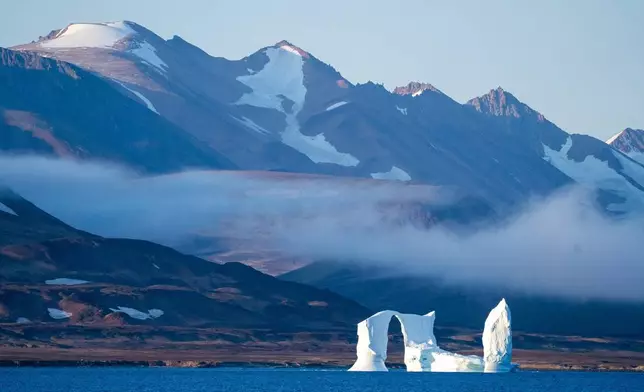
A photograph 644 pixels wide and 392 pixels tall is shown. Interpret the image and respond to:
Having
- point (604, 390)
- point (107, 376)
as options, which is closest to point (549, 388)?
point (604, 390)

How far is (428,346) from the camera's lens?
520ft

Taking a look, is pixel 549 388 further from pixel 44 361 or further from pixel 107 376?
pixel 44 361

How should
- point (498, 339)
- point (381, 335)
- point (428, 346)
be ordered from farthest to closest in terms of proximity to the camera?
point (428, 346) → point (381, 335) → point (498, 339)

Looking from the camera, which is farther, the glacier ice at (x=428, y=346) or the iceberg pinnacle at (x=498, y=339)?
the glacier ice at (x=428, y=346)

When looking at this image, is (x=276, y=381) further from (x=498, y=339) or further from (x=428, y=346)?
(x=498, y=339)

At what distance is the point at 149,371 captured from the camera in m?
173

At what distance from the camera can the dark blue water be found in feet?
447

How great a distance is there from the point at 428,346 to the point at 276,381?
18128mm

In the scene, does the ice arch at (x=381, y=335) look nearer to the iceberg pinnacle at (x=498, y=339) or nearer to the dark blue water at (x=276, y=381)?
the dark blue water at (x=276, y=381)

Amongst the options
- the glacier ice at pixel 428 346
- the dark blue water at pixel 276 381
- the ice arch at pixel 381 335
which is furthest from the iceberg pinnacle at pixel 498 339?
the ice arch at pixel 381 335

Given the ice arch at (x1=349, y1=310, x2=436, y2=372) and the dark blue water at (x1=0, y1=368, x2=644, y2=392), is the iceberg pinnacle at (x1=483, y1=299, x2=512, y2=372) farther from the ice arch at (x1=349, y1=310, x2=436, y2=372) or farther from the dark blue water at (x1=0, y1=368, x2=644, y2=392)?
the ice arch at (x1=349, y1=310, x2=436, y2=372)

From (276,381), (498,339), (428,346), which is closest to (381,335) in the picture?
(428,346)

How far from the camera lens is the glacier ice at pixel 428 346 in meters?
150

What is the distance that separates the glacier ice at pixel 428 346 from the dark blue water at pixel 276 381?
1916 millimetres
